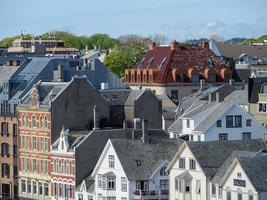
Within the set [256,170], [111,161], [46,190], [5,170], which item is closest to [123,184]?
[111,161]

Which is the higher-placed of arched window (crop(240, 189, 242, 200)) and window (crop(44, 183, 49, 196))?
arched window (crop(240, 189, 242, 200))

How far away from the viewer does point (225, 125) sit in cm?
11294

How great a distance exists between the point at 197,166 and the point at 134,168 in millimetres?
8449

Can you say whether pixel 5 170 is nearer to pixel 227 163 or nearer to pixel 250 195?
pixel 227 163

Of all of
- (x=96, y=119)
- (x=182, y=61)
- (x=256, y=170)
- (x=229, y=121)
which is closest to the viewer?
(x=256, y=170)

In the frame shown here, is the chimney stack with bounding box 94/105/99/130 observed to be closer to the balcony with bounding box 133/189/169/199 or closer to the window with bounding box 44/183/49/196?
the window with bounding box 44/183/49/196

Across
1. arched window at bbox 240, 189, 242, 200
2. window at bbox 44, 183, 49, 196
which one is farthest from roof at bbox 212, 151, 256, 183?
window at bbox 44, 183, 49, 196

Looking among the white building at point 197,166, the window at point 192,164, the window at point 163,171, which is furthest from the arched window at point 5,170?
the window at point 192,164

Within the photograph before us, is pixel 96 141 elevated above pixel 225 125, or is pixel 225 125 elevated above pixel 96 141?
pixel 225 125

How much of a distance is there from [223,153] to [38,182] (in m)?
29.4

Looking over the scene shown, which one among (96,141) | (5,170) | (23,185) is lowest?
(23,185)

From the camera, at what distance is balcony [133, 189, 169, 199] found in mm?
103125

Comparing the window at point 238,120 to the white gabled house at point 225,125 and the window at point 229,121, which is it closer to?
the white gabled house at point 225,125

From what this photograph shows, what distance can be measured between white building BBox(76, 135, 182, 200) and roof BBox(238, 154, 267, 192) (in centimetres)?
1325
